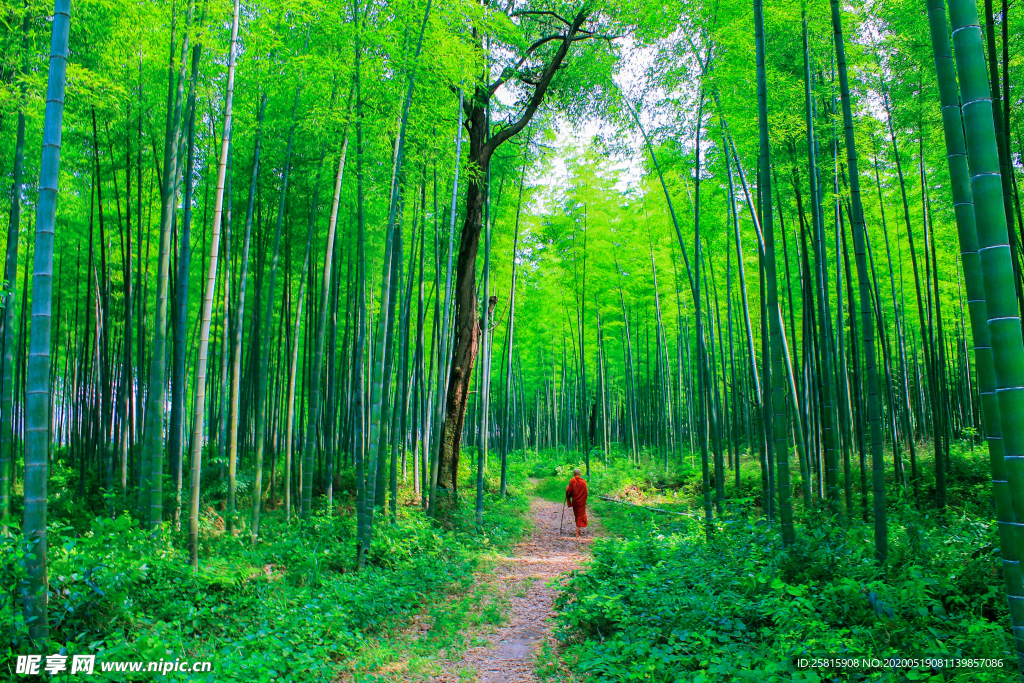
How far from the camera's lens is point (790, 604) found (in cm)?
293

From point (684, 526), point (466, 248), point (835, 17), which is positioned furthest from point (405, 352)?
point (835, 17)

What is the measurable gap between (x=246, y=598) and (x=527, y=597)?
2399mm

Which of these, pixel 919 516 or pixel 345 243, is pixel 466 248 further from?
pixel 919 516

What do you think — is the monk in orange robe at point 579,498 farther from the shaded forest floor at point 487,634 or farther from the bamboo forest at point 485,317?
the shaded forest floor at point 487,634

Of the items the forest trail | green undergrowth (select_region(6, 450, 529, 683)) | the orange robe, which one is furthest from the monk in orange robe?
green undergrowth (select_region(6, 450, 529, 683))

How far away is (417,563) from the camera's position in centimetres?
520

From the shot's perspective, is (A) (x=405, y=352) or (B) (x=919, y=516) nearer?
(B) (x=919, y=516)

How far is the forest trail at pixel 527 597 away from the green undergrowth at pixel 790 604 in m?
0.25

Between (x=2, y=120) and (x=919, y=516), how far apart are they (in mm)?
8954

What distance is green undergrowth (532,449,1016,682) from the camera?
2.41 metres

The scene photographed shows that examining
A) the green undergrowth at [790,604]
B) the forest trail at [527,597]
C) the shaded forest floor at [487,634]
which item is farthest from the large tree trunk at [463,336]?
the green undergrowth at [790,604]

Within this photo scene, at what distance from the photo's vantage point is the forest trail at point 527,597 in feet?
11.0

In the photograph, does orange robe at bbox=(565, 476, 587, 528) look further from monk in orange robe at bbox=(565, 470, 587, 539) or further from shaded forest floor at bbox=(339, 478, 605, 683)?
shaded forest floor at bbox=(339, 478, 605, 683)

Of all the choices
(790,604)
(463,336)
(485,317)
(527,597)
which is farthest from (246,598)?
(485,317)
